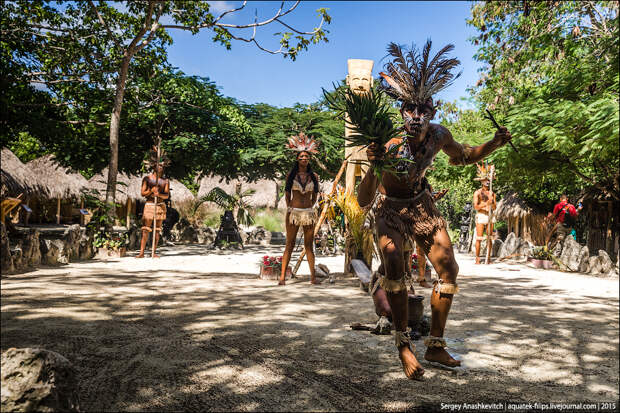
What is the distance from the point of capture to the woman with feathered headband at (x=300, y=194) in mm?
6516

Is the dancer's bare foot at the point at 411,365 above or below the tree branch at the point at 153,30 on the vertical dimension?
below

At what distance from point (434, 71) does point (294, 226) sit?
3885 millimetres

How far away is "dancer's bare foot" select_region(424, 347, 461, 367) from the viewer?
2857mm

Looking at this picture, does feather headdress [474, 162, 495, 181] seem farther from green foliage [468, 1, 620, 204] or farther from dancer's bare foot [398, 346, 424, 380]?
dancer's bare foot [398, 346, 424, 380]

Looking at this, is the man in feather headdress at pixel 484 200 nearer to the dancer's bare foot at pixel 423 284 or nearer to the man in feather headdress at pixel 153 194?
the dancer's bare foot at pixel 423 284

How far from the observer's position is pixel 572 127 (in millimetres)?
8852

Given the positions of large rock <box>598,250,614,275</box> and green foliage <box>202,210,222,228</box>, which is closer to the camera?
large rock <box>598,250,614,275</box>

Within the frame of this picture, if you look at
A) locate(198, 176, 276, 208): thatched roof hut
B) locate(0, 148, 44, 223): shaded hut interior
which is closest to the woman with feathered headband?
locate(0, 148, 44, 223): shaded hut interior

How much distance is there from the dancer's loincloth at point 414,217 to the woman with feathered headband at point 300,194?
11.3ft

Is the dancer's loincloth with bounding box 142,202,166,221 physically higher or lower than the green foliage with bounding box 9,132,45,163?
lower

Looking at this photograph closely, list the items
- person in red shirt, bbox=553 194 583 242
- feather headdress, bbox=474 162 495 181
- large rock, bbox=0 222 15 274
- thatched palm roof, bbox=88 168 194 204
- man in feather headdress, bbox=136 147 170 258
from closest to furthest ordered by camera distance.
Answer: large rock, bbox=0 222 15 274 → man in feather headdress, bbox=136 147 170 258 → feather headdress, bbox=474 162 495 181 → person in red shirt, bbox=553 194 583 242 → thatched palm roof, bbox=88 168 194 204

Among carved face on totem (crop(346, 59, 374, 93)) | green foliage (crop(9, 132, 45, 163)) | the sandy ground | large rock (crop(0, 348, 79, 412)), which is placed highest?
green foliage (crop(9, 132, 45, 163))

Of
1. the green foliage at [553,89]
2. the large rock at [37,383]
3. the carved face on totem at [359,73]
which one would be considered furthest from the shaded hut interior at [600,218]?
the large rock at [37,383]

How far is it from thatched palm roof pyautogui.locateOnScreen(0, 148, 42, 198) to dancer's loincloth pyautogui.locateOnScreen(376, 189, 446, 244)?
50.3ft
